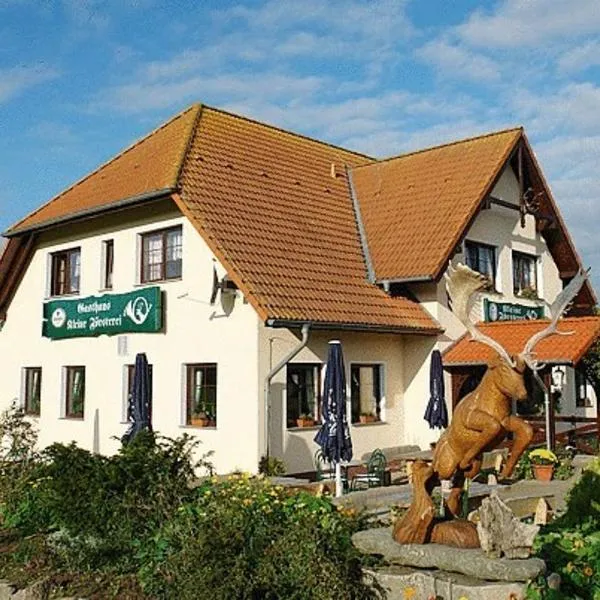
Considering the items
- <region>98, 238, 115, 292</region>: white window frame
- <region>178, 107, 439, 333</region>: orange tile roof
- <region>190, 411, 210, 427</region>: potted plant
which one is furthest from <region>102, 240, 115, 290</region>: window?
<region>190, 411, 210, 427</region>: potted plant

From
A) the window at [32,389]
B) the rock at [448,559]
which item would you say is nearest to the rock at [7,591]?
the rock at [448,559]

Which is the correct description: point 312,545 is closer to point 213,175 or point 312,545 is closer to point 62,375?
point 213,175

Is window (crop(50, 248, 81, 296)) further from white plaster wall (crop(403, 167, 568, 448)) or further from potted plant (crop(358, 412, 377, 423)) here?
white plaster wall (crop(403, 167, 568, 448))

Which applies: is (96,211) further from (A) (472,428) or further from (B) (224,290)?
(A) (472,428)

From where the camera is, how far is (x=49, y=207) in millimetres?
19781

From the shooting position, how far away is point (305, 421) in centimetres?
1510

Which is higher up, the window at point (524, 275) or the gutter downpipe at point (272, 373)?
the window at point (524, 275)

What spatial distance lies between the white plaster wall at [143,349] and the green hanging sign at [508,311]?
6715 mm

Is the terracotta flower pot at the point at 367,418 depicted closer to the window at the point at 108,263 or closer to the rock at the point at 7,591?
the window at the point at 108,263

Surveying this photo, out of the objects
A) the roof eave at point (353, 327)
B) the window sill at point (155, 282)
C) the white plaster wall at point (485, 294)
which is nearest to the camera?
the roof eave at point (353, 327)

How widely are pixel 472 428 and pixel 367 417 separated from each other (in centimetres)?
982

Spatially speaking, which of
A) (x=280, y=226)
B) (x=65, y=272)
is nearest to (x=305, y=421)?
(x=280, y=226)

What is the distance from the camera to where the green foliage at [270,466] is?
14.0 meters

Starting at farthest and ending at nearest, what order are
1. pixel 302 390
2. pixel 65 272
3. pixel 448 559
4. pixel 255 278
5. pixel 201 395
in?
pixel 65 272 < pixel 201 395 < pixel 302 390 < pixel 255 278 < pixel 448 559
